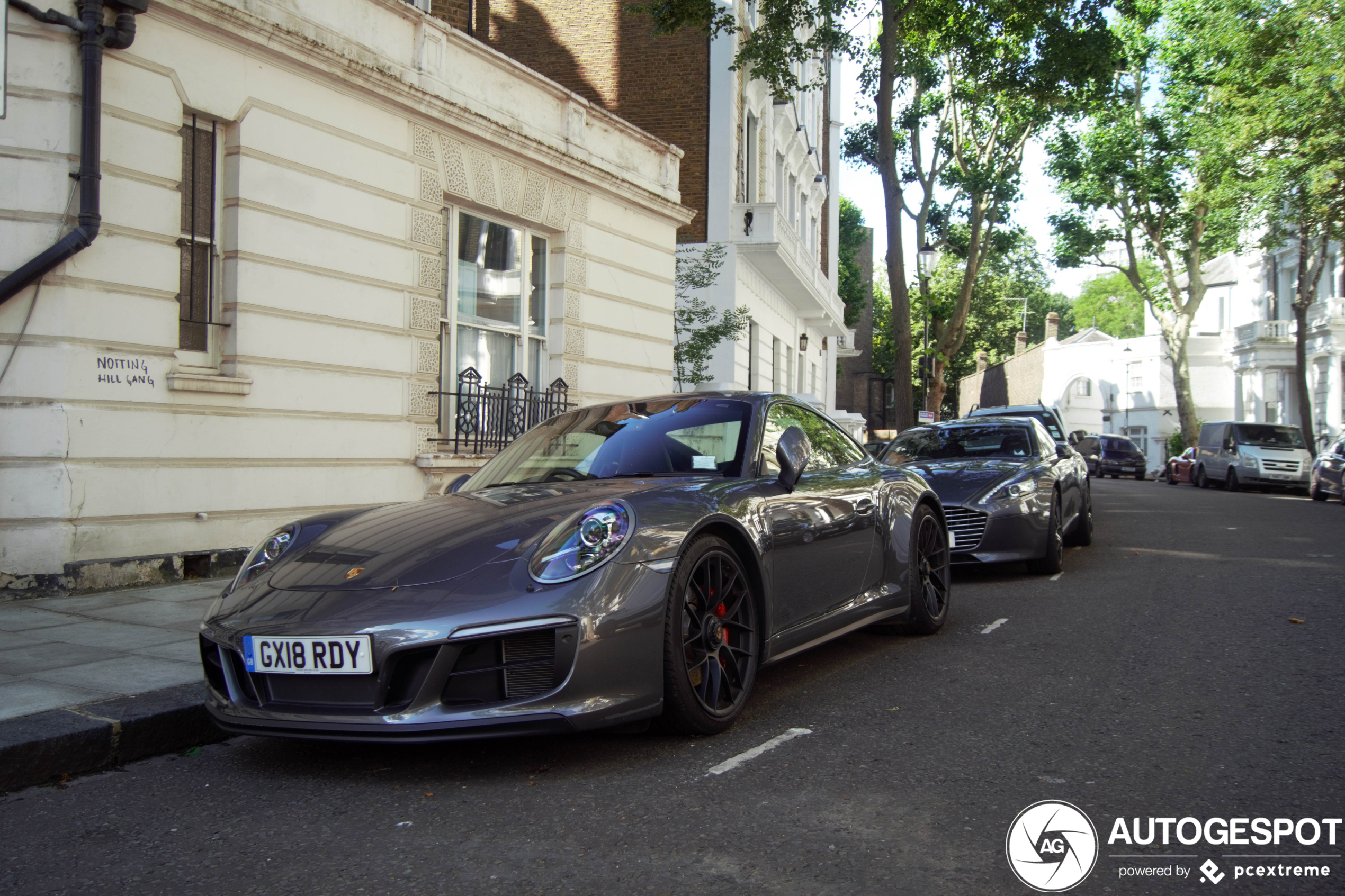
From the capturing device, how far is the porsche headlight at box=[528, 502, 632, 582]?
11.6 feet

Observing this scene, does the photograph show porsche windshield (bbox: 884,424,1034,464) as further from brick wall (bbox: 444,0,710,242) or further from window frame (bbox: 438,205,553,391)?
brick wall (bbox: 444,0,710,242)

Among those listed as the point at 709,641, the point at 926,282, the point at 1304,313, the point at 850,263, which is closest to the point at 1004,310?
the point at 850,263

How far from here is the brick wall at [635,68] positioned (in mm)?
17781

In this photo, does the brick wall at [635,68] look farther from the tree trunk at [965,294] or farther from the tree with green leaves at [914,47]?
the tree trunk at [965,294]

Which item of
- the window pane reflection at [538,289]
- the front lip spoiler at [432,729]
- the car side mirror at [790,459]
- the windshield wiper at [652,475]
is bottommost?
the front lip spoiler at [432,729]

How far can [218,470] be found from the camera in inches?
314

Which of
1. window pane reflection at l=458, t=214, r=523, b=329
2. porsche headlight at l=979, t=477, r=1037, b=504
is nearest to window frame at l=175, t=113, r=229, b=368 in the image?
window pane reflection at l=458, t=214, r=523, b=329

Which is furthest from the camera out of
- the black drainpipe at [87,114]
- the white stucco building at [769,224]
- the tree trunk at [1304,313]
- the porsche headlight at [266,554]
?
the tree trunk at [1304,313]

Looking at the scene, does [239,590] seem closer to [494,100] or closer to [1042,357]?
Answer: [494,100]

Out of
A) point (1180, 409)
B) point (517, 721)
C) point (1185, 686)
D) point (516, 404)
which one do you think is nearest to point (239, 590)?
point (517, 721)

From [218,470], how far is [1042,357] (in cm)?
5841

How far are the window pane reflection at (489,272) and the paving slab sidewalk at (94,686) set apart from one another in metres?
5.17

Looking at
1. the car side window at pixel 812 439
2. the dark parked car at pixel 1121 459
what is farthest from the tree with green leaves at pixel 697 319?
the dark parked car at pixel 1121 459

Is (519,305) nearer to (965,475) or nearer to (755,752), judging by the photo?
(965,475)
